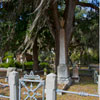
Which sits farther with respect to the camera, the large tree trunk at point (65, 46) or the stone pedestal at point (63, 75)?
the large tree trunk at point (65, 46)

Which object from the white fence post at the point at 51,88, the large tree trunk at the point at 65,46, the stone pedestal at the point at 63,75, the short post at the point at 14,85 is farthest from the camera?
the large tree trunk at the point at 65,46

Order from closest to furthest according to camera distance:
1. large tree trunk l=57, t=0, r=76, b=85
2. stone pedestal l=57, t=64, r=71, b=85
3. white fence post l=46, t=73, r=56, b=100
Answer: white fence post l=46, t=73, r=56, b=100 → stone pedestal l=57, t=64, r=71, b=85 → large tree trunk l=57, t=0, r=76, b=85

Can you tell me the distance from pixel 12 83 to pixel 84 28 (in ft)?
33.2

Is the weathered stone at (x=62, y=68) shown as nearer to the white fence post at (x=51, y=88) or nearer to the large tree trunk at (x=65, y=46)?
the large tree trunk at (x=65, y=46)

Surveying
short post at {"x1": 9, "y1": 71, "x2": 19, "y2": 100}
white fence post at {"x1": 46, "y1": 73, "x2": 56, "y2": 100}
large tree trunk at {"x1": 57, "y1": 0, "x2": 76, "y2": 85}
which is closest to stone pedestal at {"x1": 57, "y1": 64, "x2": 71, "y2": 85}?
large tree trunk at {"x1": 57, "y1": 0, "x2": 76, "y2": 85}

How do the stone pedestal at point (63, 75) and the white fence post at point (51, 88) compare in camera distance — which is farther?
the stone pedestal at point (63, 75)

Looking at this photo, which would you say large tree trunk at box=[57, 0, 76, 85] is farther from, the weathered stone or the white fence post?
the white fence post

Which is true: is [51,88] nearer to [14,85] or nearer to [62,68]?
[14,85]

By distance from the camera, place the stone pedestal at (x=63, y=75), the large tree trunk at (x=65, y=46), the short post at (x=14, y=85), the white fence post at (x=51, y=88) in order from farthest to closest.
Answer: the large tree trunk at (x=65, y=46), the stone pedestal at (x=63, y=75), the short post at (x=14, y=85), the white fence post at (x=51, y=88)

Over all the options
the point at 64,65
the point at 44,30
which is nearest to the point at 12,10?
the point at 44,30

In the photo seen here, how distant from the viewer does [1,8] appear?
353 inches

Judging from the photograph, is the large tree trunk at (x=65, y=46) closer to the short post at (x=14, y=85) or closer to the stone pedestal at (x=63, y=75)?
the stone pedestal at (x=63, y=75)

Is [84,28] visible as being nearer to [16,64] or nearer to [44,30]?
[44,30]

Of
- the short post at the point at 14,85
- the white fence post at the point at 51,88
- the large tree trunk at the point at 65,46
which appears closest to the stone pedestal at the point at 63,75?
the large tree trunk at the point at 65,46
